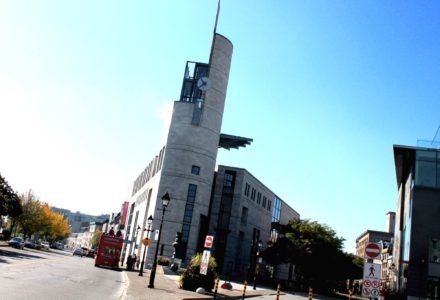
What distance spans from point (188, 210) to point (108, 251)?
774 inches

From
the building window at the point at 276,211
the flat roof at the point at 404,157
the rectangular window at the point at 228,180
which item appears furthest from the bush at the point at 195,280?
the building window at the point at 276,211

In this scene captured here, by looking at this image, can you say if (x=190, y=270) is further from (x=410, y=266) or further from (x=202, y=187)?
(x=202, y=187)

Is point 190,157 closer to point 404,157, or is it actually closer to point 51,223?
point 404,157

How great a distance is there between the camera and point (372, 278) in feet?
40.0

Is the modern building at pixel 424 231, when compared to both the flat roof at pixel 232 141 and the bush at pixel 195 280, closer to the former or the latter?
the bush at pixel 195 280

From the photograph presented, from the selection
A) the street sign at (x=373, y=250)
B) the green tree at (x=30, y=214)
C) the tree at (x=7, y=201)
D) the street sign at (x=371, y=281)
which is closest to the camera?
the street sign at (x=371, y=281)

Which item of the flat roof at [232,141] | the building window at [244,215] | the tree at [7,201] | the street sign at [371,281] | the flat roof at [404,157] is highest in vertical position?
the flat roof at [232,141]

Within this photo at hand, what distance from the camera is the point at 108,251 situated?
1649 inches

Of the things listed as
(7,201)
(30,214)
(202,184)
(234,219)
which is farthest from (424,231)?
(30,214)

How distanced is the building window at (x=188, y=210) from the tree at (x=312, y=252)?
11.3 metres

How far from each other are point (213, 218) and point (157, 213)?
10.0m

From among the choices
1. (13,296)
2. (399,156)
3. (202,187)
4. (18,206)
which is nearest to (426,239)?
(399,156)

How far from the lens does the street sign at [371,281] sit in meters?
12.0

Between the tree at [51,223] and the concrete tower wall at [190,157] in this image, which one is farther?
the tree at [51,223]
